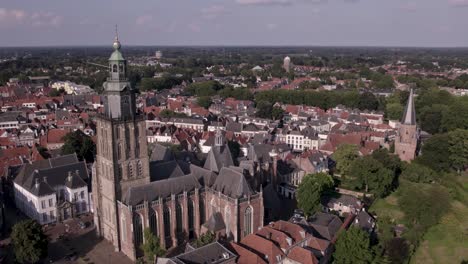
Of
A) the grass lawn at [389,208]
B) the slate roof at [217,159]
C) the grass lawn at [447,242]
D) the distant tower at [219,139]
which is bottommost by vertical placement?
the grass lawn at [447,242]

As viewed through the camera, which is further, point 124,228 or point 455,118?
point 455,118

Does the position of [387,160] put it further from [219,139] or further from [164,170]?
[164,170]

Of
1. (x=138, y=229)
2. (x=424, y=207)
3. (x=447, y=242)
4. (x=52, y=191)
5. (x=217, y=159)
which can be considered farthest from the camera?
(x=52, y=191)

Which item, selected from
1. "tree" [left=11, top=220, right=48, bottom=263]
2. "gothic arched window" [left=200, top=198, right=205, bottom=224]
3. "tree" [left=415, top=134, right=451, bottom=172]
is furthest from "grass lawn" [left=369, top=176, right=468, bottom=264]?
"tree" [left=11, top=220, right=48, bottom=263]

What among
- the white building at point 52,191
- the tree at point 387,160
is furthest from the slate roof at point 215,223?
the tree at point 387,160

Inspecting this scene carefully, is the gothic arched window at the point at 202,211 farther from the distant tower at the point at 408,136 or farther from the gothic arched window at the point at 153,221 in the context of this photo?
the distant tower at the point at 408,136

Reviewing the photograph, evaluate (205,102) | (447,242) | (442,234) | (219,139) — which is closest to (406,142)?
(442,234)
